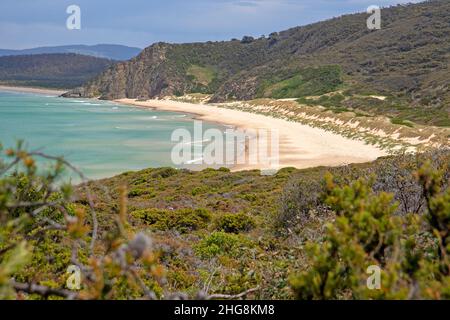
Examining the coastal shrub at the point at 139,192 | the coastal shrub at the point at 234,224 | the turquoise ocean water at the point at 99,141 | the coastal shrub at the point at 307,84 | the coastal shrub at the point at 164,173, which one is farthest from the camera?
the coastal shrub at the point at 307,84

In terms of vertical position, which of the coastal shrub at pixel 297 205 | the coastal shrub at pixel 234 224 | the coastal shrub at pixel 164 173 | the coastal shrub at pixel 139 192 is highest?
the coastal shrub at pixel 297 205

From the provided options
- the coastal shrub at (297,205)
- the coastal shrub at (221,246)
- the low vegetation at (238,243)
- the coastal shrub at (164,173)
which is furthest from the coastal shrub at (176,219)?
the coastal shrub at (164,173)

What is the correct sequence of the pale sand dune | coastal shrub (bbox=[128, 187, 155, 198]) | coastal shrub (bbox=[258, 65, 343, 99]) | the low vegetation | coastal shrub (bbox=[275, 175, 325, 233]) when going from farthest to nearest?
coastal shrub (bbox=[258, 65, 343, 99]) < the pale sand dune < coastal shrub (bbox=[128, 187, 155, 198]) < coastal shrub (bbox=[275, 175, 325, 233]) < the low vegetation

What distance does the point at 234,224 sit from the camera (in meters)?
11.2

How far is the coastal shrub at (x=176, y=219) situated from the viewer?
443 inches

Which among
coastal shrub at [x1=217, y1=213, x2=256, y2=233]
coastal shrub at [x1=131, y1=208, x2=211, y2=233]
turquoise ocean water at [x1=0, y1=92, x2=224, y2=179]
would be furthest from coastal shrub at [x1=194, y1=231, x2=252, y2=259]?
turquoise ocean water at [x1=0, y1=92, x2=224, y2=179]

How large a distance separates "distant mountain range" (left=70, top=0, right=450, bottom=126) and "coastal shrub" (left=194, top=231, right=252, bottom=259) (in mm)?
32288

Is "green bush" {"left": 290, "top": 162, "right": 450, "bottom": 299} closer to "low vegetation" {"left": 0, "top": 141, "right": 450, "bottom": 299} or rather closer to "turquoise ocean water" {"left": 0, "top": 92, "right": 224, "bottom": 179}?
"low vegetation" {"left": 0, "top": 141, "right": 450, "bottom": 299}

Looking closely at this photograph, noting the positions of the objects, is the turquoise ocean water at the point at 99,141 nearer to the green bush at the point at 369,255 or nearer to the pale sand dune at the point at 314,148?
the pale sand dune at the point at 314,148

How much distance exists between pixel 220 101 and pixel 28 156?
10101cm

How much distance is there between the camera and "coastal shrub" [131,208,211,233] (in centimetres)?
1125

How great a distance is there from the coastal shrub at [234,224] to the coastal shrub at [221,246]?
2081mm
